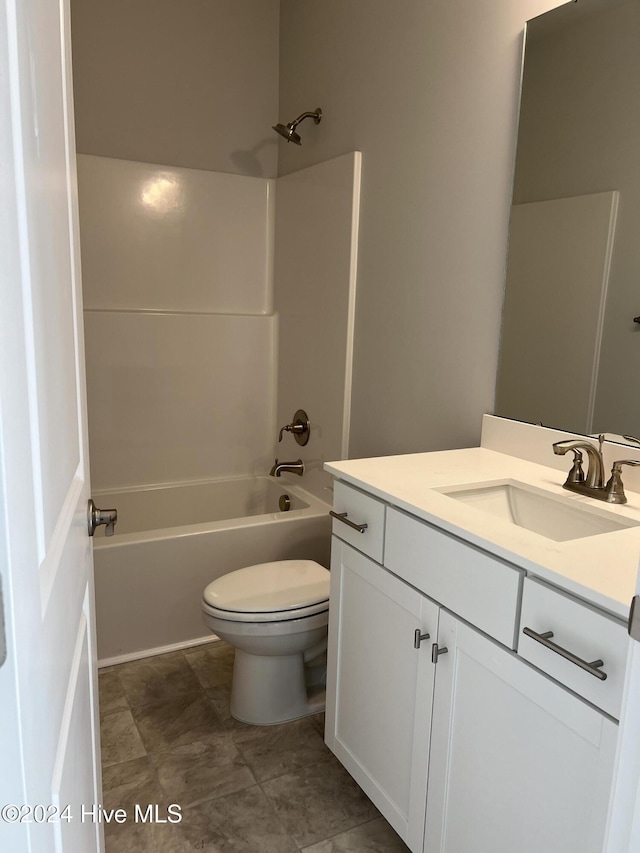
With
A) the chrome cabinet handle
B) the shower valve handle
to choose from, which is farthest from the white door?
the shower valve handle

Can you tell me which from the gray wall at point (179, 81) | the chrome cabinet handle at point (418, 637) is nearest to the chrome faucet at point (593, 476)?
the chrome cabinet handle at point (418, 637)

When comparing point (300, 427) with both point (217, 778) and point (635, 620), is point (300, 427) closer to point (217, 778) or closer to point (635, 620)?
point (217, 778)

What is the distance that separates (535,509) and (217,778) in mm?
1134

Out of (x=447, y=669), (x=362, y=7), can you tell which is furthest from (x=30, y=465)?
(x=362, y=7)

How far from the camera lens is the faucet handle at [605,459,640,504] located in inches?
55.1

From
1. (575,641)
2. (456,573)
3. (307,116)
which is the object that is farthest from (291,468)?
(575,641)

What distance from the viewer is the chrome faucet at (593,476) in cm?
141

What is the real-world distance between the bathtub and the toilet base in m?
0.47

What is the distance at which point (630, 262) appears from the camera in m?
1.47

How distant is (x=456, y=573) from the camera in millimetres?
1241

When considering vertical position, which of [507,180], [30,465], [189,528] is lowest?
[189,528]

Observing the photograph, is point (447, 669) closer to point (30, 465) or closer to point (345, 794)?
point (345, 794)

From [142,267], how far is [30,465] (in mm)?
2525

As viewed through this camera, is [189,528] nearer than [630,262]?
No
